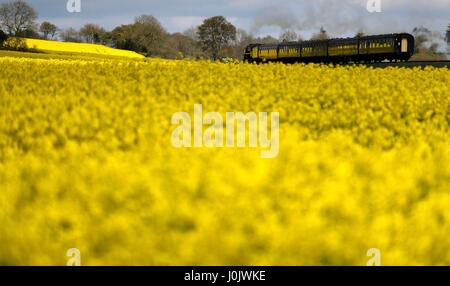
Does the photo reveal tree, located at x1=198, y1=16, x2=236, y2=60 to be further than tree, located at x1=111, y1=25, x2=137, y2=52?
No

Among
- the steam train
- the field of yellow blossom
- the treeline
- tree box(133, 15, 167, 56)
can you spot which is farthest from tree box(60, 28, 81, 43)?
the field of yellow blossom

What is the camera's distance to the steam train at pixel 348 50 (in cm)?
3750

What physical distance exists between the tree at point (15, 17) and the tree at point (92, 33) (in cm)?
1505

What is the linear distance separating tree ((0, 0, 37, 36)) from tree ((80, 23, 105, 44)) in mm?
15053

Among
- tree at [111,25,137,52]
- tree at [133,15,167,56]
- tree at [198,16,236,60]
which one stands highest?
tree at [111,25,137,52]

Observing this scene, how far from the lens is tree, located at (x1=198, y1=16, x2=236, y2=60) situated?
1106 inches

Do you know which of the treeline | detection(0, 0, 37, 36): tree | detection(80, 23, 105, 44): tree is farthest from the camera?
detection(80, 23, 105, 44): tree

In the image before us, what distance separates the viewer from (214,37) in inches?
1137

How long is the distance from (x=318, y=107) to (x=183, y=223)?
5494 millimetres

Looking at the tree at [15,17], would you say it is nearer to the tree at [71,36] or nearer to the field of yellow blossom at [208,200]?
the tree at [71,36]

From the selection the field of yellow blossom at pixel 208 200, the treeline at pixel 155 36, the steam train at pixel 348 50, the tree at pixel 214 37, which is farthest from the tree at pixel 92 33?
the field of yellow blossom at pixel 208 200

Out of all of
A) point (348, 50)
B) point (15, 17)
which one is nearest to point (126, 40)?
point (15, 17)

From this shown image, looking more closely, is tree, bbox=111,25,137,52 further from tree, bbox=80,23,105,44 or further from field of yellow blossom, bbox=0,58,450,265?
field of yellow blossom, bbox=0,58,450,265

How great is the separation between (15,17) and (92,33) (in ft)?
56.5
